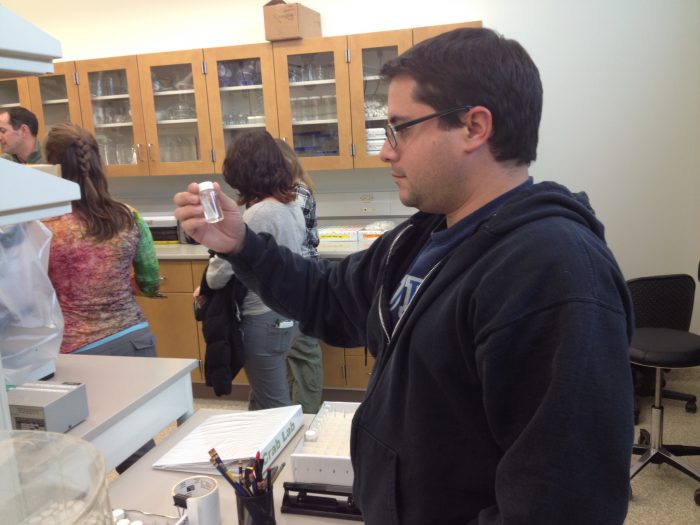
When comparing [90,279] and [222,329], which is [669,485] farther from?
[90,279]

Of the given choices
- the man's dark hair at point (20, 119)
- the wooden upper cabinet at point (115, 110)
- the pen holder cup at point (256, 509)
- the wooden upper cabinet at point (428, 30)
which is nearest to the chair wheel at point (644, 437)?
the pen holder cup at point (256, 509)

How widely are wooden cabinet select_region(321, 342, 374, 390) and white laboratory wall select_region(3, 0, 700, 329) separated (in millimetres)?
1589

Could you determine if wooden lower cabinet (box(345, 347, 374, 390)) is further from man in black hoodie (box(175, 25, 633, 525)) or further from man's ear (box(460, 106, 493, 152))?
man's ear (box(460, 106, 493, 152))

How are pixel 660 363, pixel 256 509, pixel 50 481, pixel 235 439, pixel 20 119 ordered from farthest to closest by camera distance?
pixel 20 119 < pixel 660 363 < pixel 235 439 < pixel 256 509 < pixel 50 481

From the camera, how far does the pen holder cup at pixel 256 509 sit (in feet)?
3.41

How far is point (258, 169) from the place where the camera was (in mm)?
2219

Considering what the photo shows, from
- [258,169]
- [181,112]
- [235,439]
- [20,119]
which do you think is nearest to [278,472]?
[235,439]

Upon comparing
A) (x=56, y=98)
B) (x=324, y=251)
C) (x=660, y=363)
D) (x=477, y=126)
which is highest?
(x=56, y=98)

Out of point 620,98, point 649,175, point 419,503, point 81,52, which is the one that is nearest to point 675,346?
point 649,175

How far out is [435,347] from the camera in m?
0.81

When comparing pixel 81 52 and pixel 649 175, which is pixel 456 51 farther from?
pixel 81 52

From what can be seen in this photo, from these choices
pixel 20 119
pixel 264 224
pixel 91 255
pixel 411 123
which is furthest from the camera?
pixel 20 119

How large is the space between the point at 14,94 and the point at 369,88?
247cm

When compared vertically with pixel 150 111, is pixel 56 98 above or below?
above
